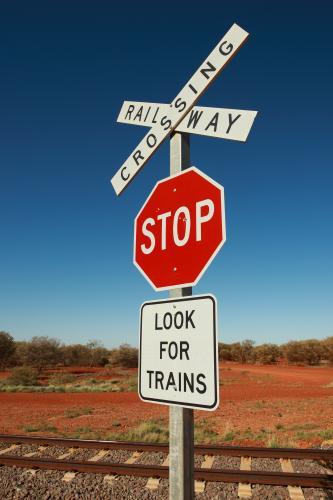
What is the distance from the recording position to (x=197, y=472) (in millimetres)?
7016

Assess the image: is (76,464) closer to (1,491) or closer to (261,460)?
(1,491)

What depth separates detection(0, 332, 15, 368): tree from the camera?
4178 cm

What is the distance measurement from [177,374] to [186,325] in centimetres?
29

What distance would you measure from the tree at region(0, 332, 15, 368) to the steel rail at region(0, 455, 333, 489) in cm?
3731

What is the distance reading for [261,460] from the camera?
26.6 feet

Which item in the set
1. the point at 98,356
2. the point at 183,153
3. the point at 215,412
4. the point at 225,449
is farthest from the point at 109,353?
the point at 183,153

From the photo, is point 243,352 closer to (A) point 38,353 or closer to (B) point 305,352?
(B) point 305,352

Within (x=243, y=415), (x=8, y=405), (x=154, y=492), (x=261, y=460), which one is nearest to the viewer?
(x=154, y=492)

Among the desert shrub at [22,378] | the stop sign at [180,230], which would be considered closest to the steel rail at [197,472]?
the stop sign at [180,230]

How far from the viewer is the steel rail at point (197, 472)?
6.66 m

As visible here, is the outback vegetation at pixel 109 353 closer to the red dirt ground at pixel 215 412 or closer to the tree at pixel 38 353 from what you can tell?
the tree at pixel 38 353

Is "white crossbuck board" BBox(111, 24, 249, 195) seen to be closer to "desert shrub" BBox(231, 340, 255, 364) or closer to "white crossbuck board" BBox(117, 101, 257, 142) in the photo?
"white crossbuck board" BBox(117, 101, 257, 142)

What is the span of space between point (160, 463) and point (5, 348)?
38954 mm

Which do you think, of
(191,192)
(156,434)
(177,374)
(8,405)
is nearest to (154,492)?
(156,434)
